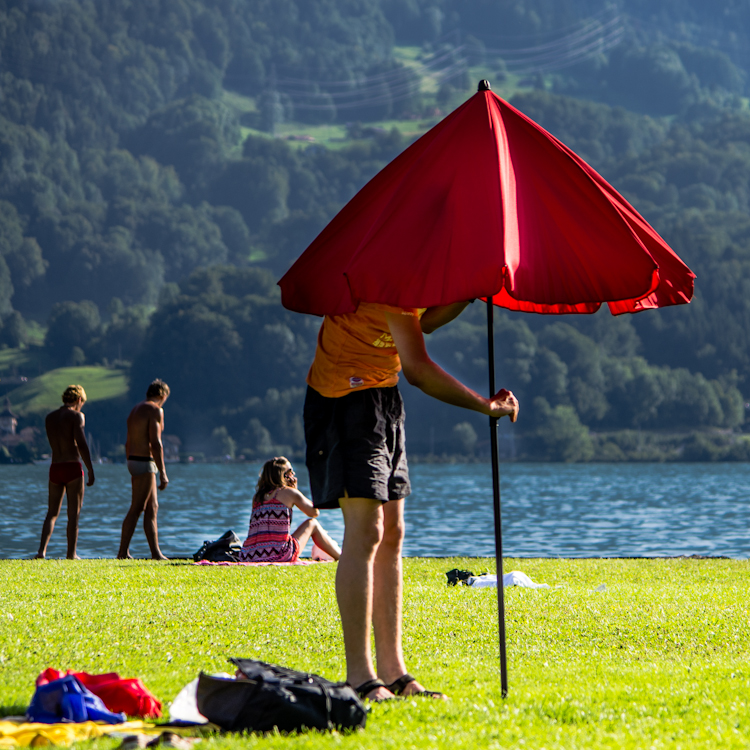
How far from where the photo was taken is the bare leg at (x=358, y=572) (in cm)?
506

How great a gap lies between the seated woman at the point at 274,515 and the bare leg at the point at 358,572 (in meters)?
6.69

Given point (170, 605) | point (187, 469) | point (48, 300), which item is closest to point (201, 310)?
point (187, 469)

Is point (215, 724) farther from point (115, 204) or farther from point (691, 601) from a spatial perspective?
point (115, 204)

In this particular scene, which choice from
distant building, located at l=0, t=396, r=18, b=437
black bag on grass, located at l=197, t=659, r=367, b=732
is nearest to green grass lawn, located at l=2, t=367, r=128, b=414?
distant building, located at l=0, t=396, r=18, b=437

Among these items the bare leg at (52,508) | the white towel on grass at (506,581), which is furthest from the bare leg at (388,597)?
the bare leg at (52,508)

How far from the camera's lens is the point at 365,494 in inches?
197

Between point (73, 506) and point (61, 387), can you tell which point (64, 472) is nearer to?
point (73, 506)

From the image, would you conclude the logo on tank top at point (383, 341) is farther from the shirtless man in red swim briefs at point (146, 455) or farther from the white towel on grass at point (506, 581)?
the shirtless man in red swim briefs at point (146, 455)

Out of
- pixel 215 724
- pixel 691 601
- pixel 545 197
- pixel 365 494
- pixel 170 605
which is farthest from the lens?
pixel 691 601

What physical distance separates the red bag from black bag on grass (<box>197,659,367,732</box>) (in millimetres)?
431

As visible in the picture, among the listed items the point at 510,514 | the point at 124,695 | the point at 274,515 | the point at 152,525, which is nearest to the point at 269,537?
the point at 274,515

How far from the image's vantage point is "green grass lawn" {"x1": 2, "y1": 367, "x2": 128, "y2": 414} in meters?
138

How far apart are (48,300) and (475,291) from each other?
183479mm

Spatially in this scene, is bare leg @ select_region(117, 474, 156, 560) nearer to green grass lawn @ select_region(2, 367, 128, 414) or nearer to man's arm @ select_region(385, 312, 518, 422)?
man's arm @ select_region(385, 312, 518, 422)
